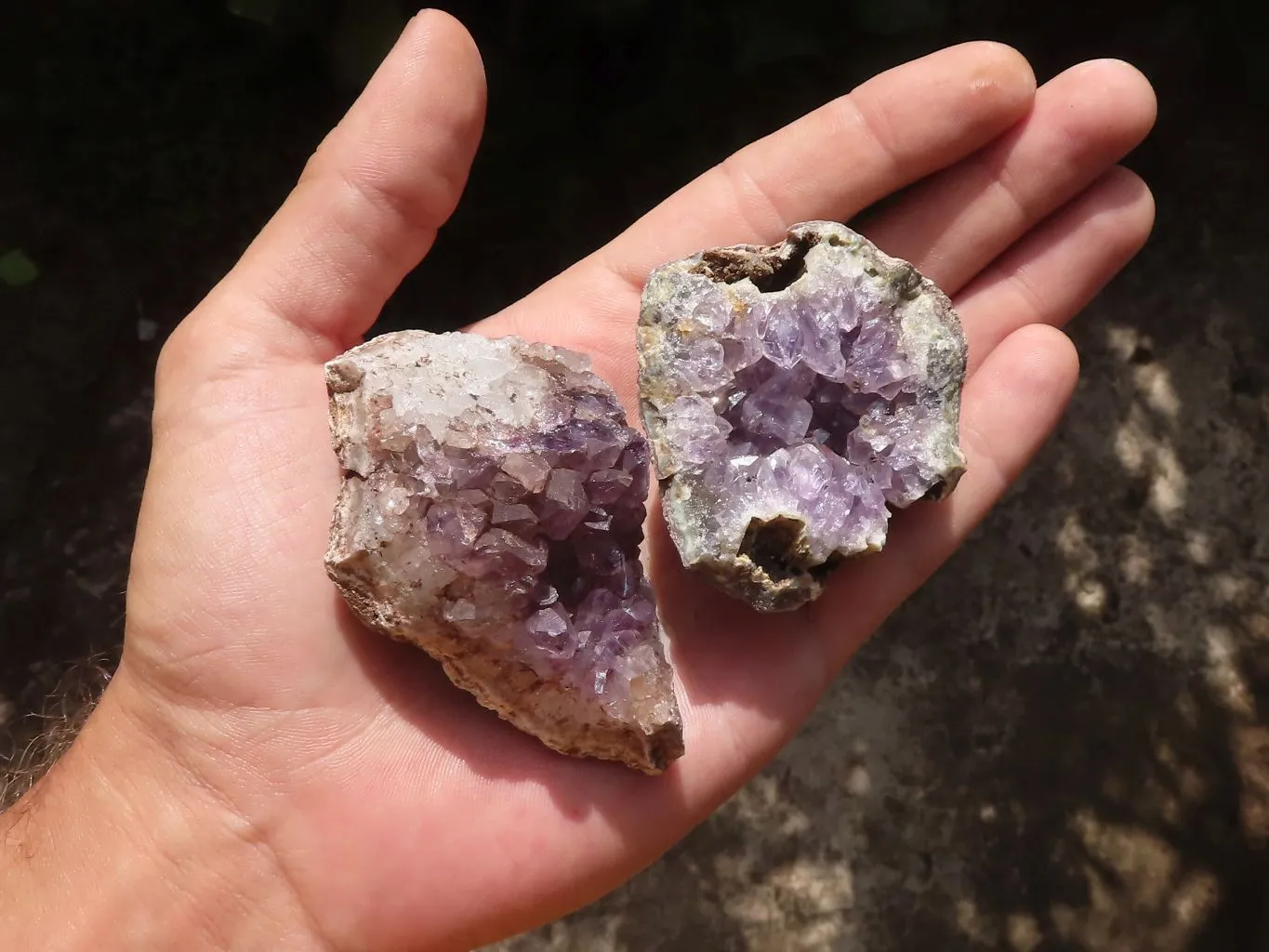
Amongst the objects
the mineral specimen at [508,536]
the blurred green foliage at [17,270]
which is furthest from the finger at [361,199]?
the blurred green foliage at [17,270]

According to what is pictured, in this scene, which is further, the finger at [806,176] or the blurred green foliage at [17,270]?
the blurred green foliage at [17,270]

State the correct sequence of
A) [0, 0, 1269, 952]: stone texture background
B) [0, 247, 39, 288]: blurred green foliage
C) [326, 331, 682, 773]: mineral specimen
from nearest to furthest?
[326, 331, 682, 773]: mineral specimen
[0, 0, 1269, 952]: stone texture background
[0, 247, 39, 288]: blurred green foliage

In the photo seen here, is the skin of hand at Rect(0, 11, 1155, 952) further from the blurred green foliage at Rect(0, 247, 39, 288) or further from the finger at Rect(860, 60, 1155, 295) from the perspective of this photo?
the blurred green foliage at Rect(0, 247, 39, 288)

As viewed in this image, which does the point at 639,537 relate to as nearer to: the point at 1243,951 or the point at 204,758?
the point at 204,758

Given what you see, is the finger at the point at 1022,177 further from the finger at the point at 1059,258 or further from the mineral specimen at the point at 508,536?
the mineral specimen at the point at 508,536

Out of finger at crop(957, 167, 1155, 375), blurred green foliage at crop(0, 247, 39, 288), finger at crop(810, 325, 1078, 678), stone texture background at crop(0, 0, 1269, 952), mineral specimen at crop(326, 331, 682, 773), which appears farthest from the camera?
blurred green foliage at crop(0, 247, 39, 288)

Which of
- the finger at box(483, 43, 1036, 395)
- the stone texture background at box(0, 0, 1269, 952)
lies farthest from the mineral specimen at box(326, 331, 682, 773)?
the stone texture background at box(0, 0, 1269, 952)

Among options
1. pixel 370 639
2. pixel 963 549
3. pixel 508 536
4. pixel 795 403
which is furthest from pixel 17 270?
pixel 963 549
